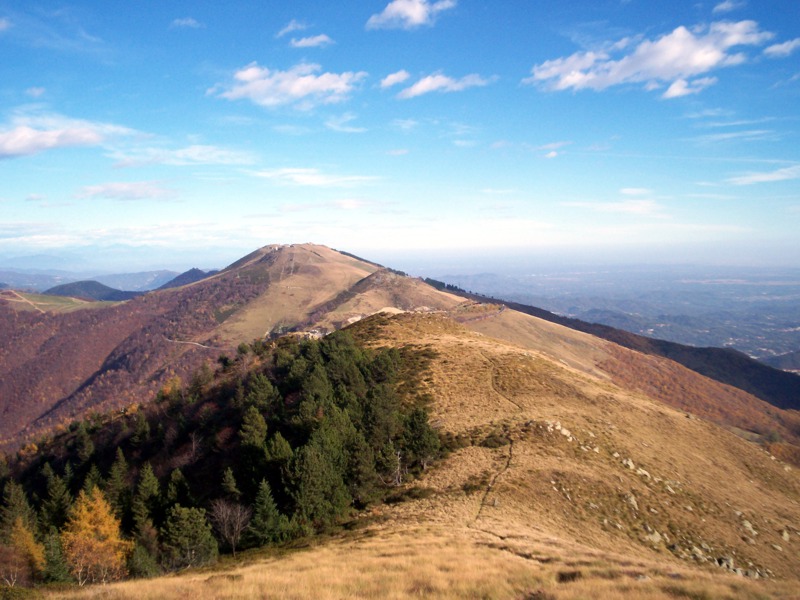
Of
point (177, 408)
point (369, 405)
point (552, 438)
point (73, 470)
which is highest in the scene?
point (369, 405)

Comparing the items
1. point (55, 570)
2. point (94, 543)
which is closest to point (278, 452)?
point (94, 543)

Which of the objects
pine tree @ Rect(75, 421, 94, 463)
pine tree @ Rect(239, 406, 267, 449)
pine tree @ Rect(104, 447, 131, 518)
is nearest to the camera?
pine tree @ Rect(239, 406, 267, 449)

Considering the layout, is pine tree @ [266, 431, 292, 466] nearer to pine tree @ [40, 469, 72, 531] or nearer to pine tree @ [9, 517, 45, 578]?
pine tree @ [9, 517, 45, 578]

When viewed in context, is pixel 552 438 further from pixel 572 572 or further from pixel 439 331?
pixel 439 331

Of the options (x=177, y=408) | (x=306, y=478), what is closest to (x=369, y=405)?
(x=306, y=478)

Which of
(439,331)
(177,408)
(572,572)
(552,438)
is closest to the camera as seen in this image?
(572,572)

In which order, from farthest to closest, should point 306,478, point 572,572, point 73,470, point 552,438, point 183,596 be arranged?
point 73,470 < point 552,438 < point 306,478 < point 572,572 < point 183,596

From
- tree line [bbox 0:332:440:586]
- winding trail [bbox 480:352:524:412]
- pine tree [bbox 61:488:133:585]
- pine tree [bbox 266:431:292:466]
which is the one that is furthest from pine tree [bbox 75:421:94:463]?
winding trail [bbox 480:352:524:412]
